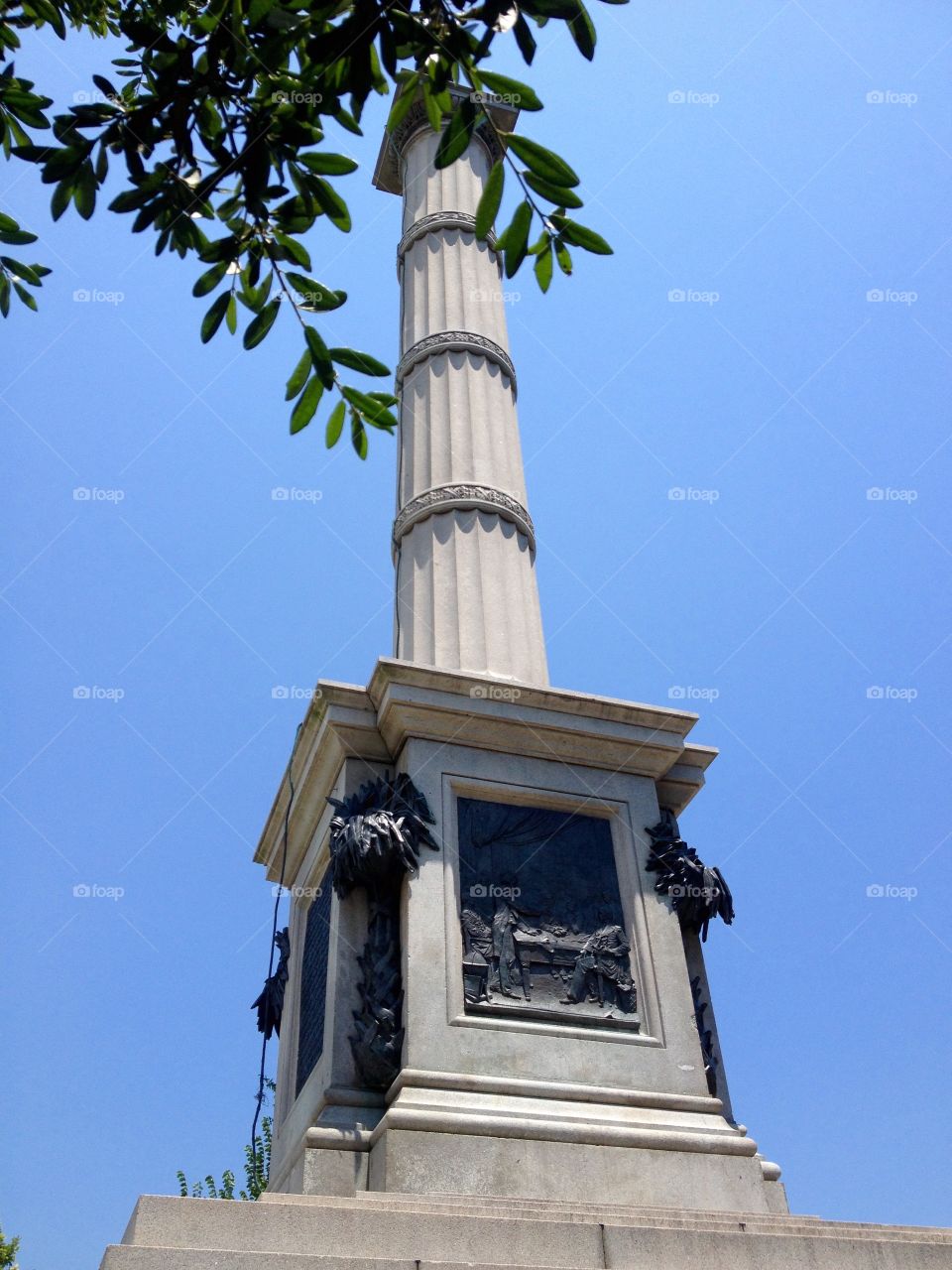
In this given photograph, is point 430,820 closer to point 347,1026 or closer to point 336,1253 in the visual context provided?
point 347,1026

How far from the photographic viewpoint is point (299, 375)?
13.6ft

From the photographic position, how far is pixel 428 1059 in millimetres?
7746

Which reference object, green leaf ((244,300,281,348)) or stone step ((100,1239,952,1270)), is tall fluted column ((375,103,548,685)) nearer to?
stone step ((100,1239,952,1270))

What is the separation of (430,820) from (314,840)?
1741mm

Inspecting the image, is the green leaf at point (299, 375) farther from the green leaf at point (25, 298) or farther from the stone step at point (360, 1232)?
the stone step at point (360, 1232)

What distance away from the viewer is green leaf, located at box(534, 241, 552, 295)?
3.87 metres

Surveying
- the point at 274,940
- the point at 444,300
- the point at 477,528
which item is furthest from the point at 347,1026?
the point at 444,300

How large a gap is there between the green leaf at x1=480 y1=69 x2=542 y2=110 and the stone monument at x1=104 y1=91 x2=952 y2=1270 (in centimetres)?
413

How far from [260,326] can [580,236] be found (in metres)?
1.16

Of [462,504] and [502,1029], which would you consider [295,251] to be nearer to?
[502,1029]

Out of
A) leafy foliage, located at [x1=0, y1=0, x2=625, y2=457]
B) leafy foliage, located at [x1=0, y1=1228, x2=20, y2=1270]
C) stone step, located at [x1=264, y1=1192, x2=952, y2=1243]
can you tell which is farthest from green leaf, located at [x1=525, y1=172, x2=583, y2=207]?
leafy foliage, located at [x1=0, y1=1228, x2=20, y2=1270]

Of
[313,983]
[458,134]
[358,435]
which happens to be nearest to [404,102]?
[458,134]

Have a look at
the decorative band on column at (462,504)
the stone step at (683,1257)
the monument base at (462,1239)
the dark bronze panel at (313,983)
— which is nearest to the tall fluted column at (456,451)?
the decorative band on column at (462,504)

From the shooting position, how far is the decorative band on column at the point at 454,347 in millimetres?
13320
